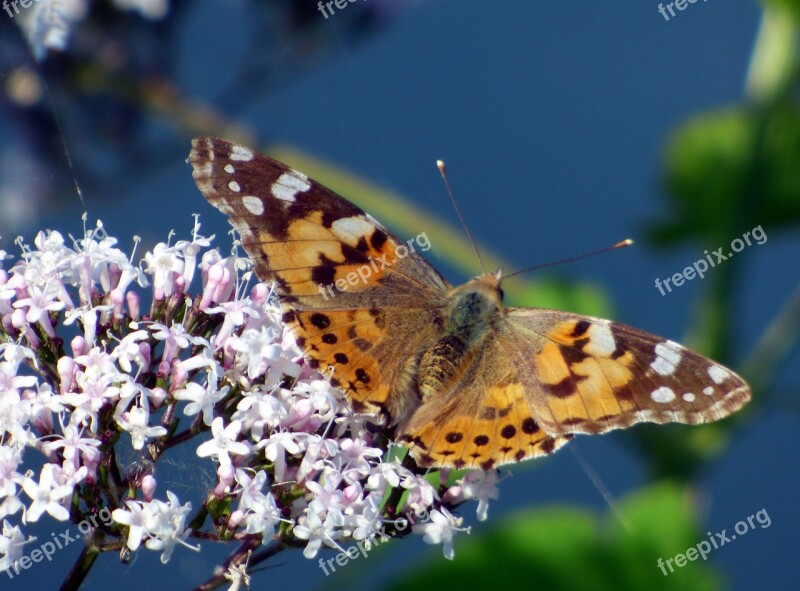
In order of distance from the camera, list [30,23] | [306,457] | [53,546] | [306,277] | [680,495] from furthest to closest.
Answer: [680,495] → [30,23] → [53,546] → [306,277] → [306,457]

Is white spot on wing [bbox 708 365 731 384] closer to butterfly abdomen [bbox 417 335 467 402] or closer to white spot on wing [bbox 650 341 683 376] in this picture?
white spot on wing [bbox 650 341 683 376]

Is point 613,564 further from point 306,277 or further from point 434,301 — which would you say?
point 306,277

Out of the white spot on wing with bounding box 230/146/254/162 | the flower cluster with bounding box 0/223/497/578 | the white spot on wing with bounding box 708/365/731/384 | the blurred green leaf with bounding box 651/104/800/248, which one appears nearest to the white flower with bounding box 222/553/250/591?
the flower cluster with bounding box 0/223/497/578

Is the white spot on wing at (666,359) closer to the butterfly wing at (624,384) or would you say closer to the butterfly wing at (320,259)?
the butterfly wing at (624,384)

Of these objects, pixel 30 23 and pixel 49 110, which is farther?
pixel 49 110

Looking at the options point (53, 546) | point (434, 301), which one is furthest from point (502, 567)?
point (53, 546)

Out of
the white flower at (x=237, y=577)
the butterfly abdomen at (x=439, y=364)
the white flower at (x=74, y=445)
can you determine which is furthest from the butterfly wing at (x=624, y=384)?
the white flower at (x=74, y=445)

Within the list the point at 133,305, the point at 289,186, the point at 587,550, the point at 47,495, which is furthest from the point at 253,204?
the point at 587,550

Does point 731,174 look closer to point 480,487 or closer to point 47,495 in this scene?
point 480,487
